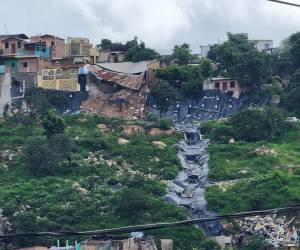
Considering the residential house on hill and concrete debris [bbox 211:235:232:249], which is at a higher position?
the residential house on hill

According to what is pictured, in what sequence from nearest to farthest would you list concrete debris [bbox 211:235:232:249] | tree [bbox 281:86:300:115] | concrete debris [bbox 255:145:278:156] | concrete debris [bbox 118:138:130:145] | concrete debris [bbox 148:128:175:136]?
1. concrete debris [bbox 211:235:232:249]
2. concrete debris [bbox 255:145:278:156]
3. concrete debris [bbox 118:138:130:145]
4. concrete debris [bbox 148:128:175:136]
5. tree [bbox 281:86:300:115]

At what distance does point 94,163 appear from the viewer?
124 feet

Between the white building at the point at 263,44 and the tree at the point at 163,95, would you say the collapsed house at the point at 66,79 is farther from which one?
the white building at the point at 263,44

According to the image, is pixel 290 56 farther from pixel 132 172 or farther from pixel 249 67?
pixel 132 172

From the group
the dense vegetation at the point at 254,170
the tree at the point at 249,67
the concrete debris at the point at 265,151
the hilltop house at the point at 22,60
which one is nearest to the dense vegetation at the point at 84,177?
the dense vegetation at the point at 254,170

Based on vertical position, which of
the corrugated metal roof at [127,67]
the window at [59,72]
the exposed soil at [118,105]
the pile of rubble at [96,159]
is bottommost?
the pile of rubble at [96,159]

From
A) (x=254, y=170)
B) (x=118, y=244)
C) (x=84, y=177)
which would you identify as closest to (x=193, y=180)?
(x=254, y=170)

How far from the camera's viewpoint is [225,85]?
45406 mm

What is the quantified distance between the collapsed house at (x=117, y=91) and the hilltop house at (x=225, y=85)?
249 centimetres

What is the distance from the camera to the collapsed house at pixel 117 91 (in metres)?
43.7

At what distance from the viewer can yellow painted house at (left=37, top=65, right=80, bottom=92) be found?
44906 mm

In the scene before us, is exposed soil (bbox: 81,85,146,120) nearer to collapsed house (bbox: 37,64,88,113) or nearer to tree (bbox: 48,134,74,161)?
collapsed house (bbox: 37,64,88,113)

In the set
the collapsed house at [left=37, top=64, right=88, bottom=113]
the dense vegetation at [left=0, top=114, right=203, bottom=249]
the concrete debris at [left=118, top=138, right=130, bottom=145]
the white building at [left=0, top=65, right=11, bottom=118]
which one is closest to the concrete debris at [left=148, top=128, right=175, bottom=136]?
the dense vegetation at [left=0, top=114, right=203, bottom=249]

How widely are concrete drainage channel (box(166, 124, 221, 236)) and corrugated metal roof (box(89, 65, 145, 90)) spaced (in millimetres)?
3201
